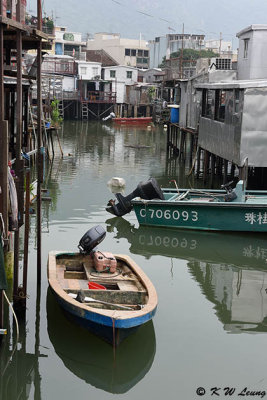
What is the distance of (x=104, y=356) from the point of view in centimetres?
846

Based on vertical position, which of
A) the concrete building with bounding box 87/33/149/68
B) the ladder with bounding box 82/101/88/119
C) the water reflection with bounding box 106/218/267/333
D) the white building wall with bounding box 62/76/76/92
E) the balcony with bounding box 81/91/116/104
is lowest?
the water reflection with bounding box 106/218/267/333

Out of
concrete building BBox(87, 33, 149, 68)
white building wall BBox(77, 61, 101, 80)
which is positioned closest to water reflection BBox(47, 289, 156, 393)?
white building wall BBox(77, 61, 101, 80)

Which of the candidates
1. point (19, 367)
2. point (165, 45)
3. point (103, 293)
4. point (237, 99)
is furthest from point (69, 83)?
point (19, 367)

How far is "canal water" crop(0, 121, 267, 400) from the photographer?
26.3 feet

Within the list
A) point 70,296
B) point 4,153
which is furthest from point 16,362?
point 4,153

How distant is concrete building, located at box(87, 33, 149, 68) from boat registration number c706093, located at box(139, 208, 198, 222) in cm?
6438

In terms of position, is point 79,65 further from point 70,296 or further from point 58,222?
point 70,296

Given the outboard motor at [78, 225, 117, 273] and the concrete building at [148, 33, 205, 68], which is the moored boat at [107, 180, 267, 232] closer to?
the outboard motor at [78, 225, 117, 273]

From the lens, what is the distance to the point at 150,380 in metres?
8.14

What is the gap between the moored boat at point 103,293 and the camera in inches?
319

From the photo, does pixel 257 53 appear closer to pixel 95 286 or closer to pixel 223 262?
pixel 223 262

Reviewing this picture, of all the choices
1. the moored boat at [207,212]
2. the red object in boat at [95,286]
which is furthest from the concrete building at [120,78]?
the red object in boat at [95,286]

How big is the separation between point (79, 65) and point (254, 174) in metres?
40.0

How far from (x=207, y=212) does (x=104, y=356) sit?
7396 millimetres
